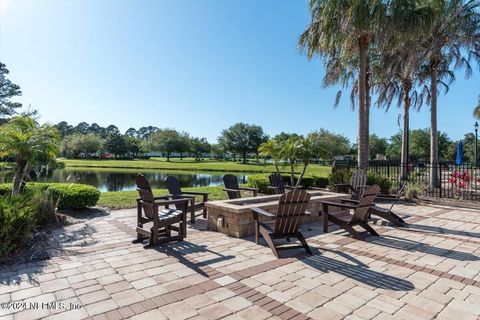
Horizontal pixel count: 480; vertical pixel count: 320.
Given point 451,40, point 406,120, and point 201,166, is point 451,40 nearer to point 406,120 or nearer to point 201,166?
point 406,120

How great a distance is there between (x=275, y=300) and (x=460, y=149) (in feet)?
55.4

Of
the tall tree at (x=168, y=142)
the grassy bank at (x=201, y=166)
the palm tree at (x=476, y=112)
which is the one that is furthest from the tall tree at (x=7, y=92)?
the palm tree at (x=476, y=112)

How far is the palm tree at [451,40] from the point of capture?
10758 mm

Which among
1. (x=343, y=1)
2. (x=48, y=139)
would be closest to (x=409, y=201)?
(x=343, y=1)

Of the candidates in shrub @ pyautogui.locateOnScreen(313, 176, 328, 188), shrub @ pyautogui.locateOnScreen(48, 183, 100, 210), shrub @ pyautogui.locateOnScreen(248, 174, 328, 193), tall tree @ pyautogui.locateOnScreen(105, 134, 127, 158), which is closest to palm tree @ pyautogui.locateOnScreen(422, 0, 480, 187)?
shrub @ pyautogui.locateOnScreen(313, 176, 328, 188)

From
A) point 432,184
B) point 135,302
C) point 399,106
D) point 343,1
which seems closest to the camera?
Result: point 135,302

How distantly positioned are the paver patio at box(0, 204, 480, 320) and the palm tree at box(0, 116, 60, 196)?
2.22m

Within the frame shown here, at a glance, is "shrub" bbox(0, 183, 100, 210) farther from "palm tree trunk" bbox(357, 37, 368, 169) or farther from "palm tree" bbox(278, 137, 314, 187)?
"palm tree trunk" bbox(357, 37, 368, 169)

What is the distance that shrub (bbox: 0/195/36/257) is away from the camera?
382 cm

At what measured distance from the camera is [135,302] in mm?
2748

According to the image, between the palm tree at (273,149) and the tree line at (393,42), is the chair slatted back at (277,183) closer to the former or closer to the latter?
the palm tree at (273,149)

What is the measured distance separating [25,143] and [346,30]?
28.9 ft

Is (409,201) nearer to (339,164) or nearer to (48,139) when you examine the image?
(339,164)

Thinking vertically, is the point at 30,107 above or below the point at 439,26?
below
